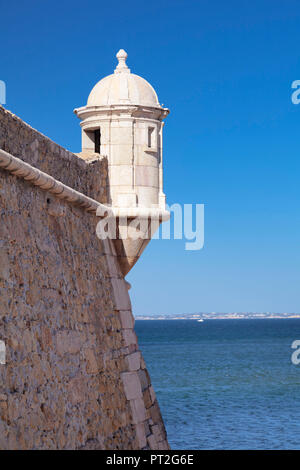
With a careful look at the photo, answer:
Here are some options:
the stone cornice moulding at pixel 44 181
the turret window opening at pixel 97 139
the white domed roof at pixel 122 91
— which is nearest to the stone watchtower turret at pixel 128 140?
the white domed roof at pixel 122 91

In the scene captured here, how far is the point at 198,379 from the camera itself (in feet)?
141

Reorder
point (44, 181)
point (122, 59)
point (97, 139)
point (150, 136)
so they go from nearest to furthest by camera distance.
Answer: point (44, 181) < point (150, 136) < point (122, 59) < point (97, 139)

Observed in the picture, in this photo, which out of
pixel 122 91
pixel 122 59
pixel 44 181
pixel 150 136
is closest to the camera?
pixel 44 181

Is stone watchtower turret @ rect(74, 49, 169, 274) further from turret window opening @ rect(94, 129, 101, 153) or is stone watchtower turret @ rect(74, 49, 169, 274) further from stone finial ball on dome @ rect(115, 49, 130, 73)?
turret window opening @ rect(94, 129, 101, 153)

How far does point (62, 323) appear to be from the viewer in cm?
844

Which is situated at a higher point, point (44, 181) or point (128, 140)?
point (128, 140)

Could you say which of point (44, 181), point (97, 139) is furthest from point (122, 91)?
point (44, 181)

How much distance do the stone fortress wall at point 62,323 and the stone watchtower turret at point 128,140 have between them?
240 mm

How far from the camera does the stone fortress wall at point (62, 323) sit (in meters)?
7.19

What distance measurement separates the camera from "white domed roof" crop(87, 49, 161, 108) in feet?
36.2

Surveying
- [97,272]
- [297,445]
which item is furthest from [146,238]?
[297,445]

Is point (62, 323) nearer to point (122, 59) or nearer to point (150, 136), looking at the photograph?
point (150, 136)

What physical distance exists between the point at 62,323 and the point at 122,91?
3844 mm
